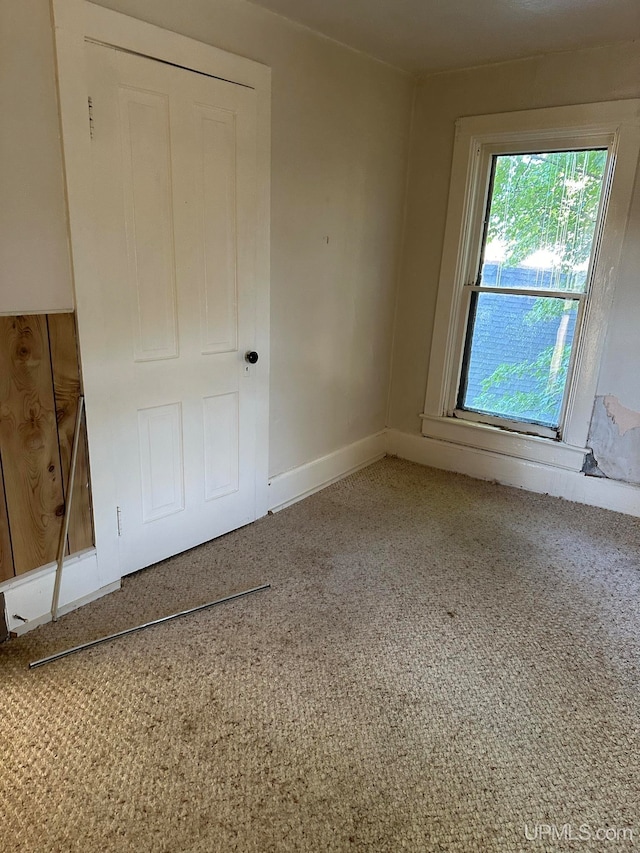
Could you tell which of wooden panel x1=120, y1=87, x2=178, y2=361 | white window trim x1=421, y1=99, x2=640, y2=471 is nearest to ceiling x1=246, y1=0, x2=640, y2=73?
white window trim x1=421, y1=99, x2=640, y2=471

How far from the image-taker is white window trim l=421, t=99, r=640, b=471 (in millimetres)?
2879

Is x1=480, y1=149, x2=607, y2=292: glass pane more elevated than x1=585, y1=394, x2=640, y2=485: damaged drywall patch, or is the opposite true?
x1=480, y1=149, x2=607, y2=292: glass pane

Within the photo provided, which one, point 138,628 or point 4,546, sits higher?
point 4,546

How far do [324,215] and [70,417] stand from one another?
171 centimetres

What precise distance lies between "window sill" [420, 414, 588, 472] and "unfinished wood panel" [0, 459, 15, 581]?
2.66 meters

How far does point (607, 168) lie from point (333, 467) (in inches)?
88.1

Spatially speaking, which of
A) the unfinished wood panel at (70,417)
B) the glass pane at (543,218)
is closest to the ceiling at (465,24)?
the glass pane at (543,218)

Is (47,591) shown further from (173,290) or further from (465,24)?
(465,24)

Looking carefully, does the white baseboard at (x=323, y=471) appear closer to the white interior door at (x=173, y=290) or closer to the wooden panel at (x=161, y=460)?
the white interior door at (x=173, y=290)

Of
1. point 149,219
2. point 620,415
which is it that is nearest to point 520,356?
point 620,415

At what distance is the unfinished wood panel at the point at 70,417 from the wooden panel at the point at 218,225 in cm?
61

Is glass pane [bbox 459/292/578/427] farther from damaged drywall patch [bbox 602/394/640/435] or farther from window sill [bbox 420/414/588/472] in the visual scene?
damaged drywall patch [bbox 602/394/640/435]

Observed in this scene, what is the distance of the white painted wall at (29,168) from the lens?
Answer: 1.71 meters

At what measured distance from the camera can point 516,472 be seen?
3545mm
